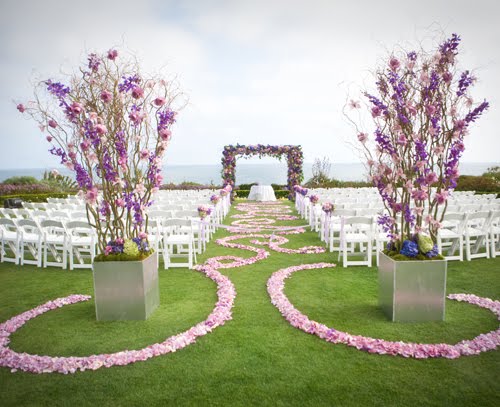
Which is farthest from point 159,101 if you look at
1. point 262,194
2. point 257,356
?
point 262,194

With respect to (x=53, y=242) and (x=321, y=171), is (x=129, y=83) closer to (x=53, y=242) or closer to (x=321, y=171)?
(x=53, y=242)

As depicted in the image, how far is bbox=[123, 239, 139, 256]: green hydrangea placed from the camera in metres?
4.42

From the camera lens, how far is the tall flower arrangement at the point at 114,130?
4270 millimetres

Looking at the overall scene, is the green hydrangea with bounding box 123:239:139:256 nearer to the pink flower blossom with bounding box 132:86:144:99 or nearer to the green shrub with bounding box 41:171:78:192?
the pink flower blossom with bounding box 132:86:144:99

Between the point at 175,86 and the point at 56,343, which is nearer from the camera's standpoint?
the point at 56,343

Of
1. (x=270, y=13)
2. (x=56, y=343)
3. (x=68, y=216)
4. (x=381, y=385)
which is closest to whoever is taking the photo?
(x=381, y=385)

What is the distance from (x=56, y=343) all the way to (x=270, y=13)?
10017mm

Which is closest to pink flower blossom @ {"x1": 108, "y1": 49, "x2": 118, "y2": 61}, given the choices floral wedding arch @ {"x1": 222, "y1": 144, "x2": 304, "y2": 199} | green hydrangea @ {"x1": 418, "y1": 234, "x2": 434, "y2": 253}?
green hydrangea @ {"x1": 418, "y1": 234, "x2": 434, "y2": 253}

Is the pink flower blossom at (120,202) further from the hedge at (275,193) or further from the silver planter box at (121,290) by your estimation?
the hedge at (275,193)

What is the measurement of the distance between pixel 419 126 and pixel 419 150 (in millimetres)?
607

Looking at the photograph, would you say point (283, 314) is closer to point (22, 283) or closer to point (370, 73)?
point (370, 73)

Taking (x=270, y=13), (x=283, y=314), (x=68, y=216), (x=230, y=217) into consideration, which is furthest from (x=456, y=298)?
(x=230, y=217)

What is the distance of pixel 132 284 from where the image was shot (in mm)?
4422

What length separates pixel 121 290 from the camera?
4434mm
